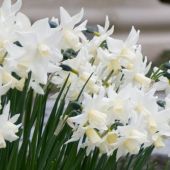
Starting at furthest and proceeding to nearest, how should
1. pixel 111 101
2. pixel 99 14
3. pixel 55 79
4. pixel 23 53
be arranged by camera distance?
pixel 99 14 → pixel 55 79 → pixel 111 101 → pixel 23 53

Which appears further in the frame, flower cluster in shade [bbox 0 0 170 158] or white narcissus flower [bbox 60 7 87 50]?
white narcissus flower [bbox 60 7 87 50]

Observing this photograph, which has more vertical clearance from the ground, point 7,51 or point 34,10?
point 7,51

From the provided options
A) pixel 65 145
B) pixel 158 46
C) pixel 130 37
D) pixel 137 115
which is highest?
pixel 130 37

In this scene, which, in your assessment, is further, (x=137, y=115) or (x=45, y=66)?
(x=137, y=115)

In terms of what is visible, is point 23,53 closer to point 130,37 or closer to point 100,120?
point 100,120

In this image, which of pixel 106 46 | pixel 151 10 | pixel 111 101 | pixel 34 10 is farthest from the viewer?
pixel 151 10

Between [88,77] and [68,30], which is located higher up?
[68,30]

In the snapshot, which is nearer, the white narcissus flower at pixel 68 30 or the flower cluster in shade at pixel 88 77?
the flower cluster in shade at pixel 88 77

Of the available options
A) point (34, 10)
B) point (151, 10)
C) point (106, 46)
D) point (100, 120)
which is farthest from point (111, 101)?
point (151, 10)
